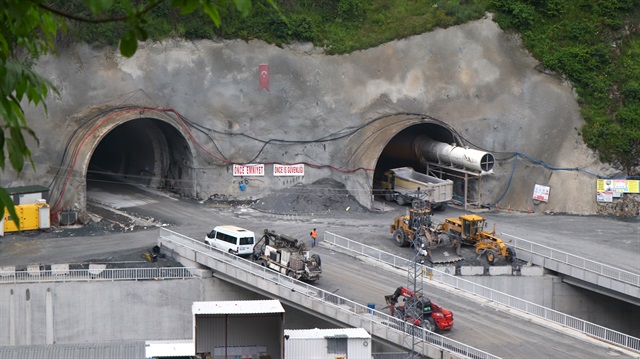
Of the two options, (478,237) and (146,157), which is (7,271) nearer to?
(146,157)

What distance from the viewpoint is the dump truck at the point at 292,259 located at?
4294cm

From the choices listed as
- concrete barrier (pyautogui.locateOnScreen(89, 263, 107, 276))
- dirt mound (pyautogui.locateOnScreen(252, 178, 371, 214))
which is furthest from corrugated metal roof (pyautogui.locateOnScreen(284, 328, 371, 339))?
dirt mound (pyautogui.locateOnScreen(252, 178, 371, 214))

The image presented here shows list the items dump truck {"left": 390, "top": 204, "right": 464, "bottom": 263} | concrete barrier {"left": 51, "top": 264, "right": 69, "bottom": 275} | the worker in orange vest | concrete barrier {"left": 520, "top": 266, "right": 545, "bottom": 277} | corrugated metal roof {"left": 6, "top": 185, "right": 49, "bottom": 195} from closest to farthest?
1. concrete barrier {"left": 51, "top": 264, "right": 69, "bottom": 275}
2. dump truck {"left": 390, "top": 204, "right": 464, "bottom": 263}
3. concrete barrier {"left": 520, "top": 266, "right": 545, "bottom": 277}
4. the worker in orange vest
5. corrugated metal roof {"left": 6, "top": 185, "right": 49, "bottom": 195}

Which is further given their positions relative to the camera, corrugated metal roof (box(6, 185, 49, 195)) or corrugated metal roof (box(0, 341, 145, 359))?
corrugated metal roof (box(6, 185, 49, 195))

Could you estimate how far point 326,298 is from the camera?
41594 mm

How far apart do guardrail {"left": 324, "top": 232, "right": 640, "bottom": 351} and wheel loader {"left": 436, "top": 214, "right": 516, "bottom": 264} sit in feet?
10.6

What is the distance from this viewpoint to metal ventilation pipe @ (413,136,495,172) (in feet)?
186

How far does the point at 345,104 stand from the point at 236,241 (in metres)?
16.7

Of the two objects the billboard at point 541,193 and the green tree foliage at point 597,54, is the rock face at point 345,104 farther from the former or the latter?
the green tree foliage at point 597,54

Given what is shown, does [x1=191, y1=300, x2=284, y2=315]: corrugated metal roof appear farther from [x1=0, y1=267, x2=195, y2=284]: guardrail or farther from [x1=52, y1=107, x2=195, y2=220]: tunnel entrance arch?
[x1=52, y1=107, x2=195, y2=220]: tunnel entrance arch

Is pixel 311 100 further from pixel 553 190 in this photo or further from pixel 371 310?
pixel 371 310

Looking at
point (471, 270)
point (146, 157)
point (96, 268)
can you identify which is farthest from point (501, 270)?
point (146, 157)

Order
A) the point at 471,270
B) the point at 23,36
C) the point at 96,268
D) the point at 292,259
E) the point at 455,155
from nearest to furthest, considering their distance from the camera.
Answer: the point at 23,36 → the point at 292,259 → the point at 96,268 → the point at 471,270 → the point at 455,155

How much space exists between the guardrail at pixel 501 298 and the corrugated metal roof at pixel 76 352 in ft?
43.6
